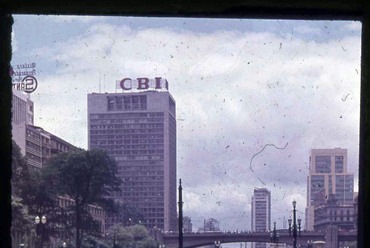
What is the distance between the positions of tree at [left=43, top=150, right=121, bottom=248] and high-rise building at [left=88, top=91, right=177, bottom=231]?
35cm

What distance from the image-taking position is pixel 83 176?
50.0ft

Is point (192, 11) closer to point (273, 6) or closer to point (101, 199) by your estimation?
point (273, 6)

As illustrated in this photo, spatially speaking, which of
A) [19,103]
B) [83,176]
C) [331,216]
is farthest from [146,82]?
[331,216]

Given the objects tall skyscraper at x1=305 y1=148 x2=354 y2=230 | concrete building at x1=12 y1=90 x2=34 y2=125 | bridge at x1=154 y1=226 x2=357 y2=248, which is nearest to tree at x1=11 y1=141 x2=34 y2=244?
concrete building at x1=12 y1=90 x2=34 y2=125

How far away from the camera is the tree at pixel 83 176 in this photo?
42.2ft

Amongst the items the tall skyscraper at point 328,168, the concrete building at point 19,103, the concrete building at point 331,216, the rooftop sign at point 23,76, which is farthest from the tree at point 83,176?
the concrete building at point 331,216

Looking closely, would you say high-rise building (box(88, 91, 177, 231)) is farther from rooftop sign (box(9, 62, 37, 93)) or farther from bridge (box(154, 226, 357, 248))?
bridge (box(154, 226, 357, 248))

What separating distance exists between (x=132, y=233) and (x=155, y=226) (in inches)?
610

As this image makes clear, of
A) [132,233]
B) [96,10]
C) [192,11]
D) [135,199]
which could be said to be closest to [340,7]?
[192,11]

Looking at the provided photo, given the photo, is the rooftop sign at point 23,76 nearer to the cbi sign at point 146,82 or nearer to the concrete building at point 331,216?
the cbi sign at point 146,82

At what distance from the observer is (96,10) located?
192 centimetres

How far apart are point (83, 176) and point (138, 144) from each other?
940cm

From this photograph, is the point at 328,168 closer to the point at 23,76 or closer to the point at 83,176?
the point at 23,76

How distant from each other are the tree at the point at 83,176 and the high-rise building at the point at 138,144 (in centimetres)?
35
